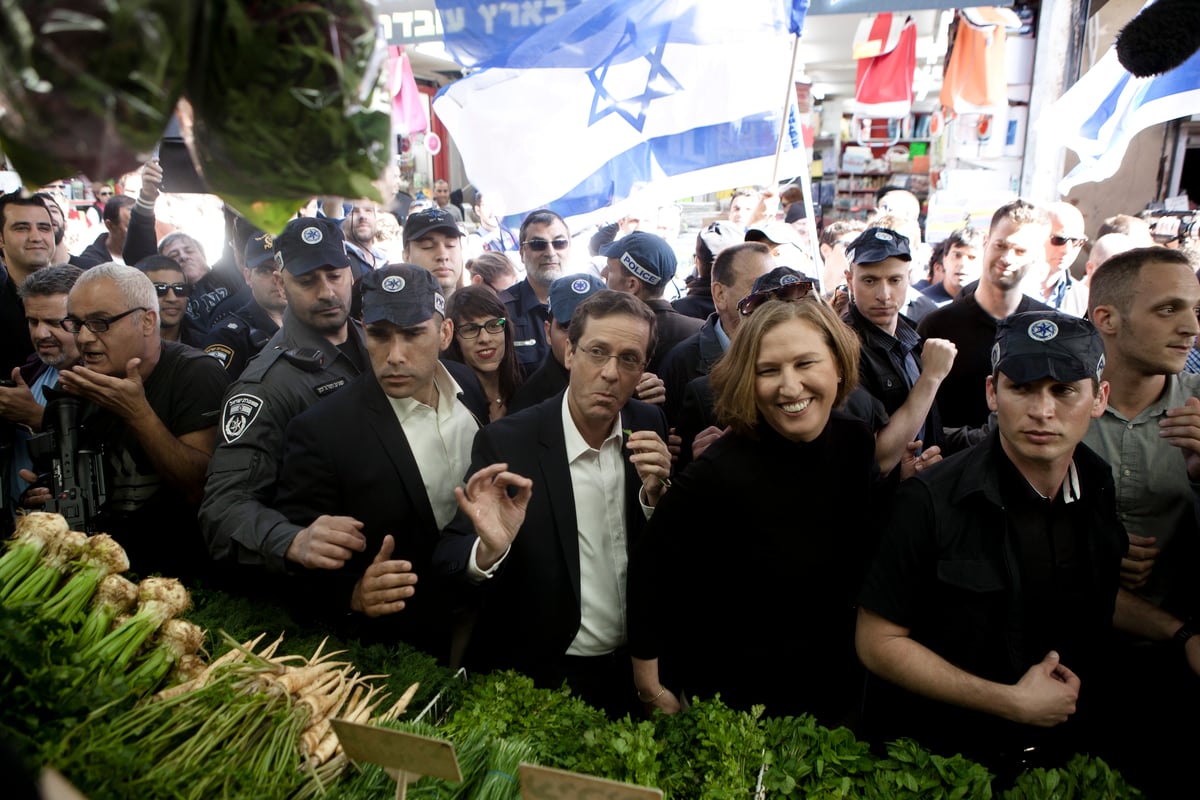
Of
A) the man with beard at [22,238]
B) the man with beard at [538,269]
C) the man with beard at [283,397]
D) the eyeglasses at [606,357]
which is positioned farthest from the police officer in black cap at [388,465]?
the man with beard at [22,238]

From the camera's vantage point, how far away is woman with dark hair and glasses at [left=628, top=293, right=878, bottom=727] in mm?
2373

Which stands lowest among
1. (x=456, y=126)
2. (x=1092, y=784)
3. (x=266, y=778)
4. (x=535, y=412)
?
(x=1092, y=784)

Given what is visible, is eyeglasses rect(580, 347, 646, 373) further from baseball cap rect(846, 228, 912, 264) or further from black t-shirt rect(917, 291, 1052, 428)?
black t-shirt rect(917, 291, 1052, 428)

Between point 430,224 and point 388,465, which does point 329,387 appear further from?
point 430,224

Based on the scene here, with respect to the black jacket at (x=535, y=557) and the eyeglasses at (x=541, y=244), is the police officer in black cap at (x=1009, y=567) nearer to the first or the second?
the black jacket at (x=535, y=557)

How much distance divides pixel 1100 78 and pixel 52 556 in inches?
198

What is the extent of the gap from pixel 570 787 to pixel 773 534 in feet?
3.33

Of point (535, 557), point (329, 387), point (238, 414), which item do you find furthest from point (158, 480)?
point (535, 557)

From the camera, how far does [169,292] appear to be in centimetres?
450

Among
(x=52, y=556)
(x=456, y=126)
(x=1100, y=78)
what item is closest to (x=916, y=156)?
(x=1100, y=78)

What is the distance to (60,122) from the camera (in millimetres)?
832

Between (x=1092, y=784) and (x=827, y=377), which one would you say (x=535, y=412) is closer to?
(x=827, y=377)

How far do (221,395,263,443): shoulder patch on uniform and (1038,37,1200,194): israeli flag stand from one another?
387 centimetres

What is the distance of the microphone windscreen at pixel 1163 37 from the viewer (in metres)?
1.52
